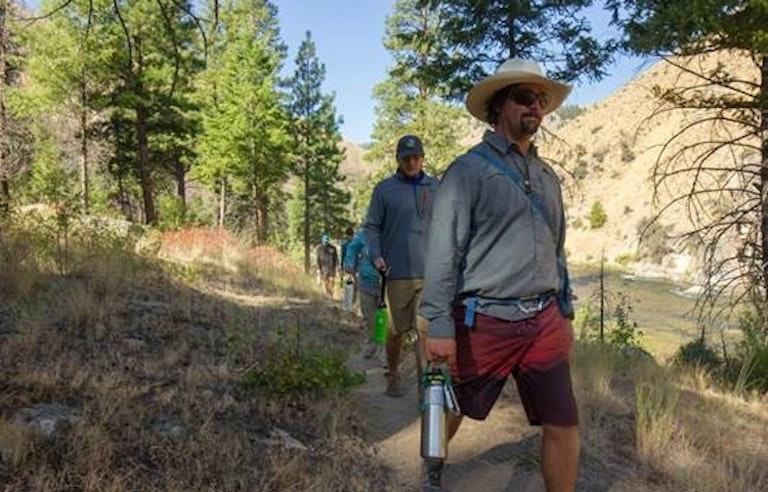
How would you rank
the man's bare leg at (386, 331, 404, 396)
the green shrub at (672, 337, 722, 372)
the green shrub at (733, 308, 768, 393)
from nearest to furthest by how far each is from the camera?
the man's bare leg at (386, 331, 404, 396) < the green shrub at (733, 308, 768, 393) < the green shrub at (672, 337, 722, 372)

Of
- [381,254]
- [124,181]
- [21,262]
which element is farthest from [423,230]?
[124,181]

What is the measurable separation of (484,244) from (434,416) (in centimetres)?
76

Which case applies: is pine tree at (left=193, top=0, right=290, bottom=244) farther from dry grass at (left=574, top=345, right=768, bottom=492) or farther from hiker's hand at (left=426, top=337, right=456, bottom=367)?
hiker's hand at (left=426, top=337, right=456, bottom=367)

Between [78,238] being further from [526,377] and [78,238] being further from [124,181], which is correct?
[124,181]

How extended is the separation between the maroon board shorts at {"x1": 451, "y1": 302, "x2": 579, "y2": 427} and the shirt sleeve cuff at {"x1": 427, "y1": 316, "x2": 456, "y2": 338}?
136 millimetres

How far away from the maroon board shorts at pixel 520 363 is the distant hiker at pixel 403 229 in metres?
2.25

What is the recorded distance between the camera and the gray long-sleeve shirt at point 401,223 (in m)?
5.27

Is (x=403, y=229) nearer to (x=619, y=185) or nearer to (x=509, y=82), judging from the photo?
(x=509, y=82)

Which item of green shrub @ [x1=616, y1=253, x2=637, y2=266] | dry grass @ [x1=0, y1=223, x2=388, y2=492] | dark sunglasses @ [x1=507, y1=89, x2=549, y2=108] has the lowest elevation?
green shrub @ [x1=616, y1=253, x2=637, y2=266]

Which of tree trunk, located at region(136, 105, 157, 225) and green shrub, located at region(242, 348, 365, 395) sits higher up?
tree trunk, located at region(136, 105, 157, 225)

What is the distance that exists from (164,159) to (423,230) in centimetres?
2693

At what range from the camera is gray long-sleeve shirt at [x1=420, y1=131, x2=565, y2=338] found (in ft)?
9.49

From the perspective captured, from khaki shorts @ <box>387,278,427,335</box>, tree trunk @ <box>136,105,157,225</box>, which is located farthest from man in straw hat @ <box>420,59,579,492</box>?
tree trunk @ <box>136,105,157,225</box>

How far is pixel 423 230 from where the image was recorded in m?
5.30
